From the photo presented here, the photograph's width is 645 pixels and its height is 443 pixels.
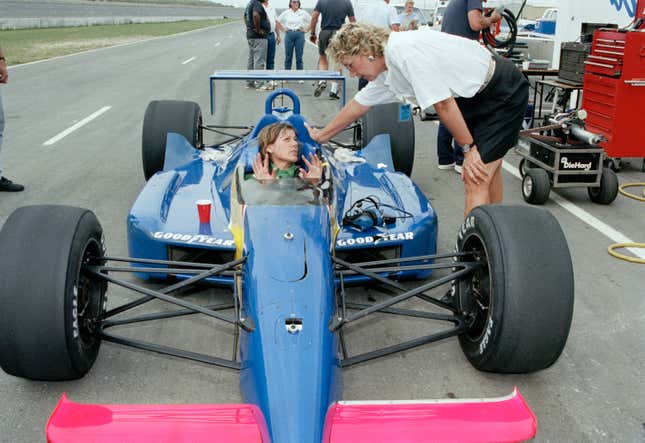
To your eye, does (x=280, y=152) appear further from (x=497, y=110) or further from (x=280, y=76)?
(x=280, y=76)

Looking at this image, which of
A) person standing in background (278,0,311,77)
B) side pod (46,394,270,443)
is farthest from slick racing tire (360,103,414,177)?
person standing in background (278,0,311,77)

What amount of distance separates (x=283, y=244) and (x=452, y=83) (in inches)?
58.8

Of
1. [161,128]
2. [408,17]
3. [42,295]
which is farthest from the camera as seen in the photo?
[408,17]

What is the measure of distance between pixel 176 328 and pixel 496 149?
2.29m

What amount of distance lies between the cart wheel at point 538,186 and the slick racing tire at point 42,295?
14.8ft

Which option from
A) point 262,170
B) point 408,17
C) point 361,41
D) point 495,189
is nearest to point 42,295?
point 262,170

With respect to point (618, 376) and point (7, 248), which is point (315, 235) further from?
point (618, 376)

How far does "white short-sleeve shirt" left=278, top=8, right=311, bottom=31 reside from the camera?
15234 millimetres

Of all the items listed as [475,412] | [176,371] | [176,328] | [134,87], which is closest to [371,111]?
[176,328]

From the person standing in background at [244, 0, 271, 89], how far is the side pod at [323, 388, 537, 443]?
12.2 m

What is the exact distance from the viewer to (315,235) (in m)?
3.33

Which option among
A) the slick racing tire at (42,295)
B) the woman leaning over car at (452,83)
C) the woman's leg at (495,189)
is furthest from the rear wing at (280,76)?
the slick racing tire at (42,295)

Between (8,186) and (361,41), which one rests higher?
(361,41)

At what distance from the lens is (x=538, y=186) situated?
21.3 ft
